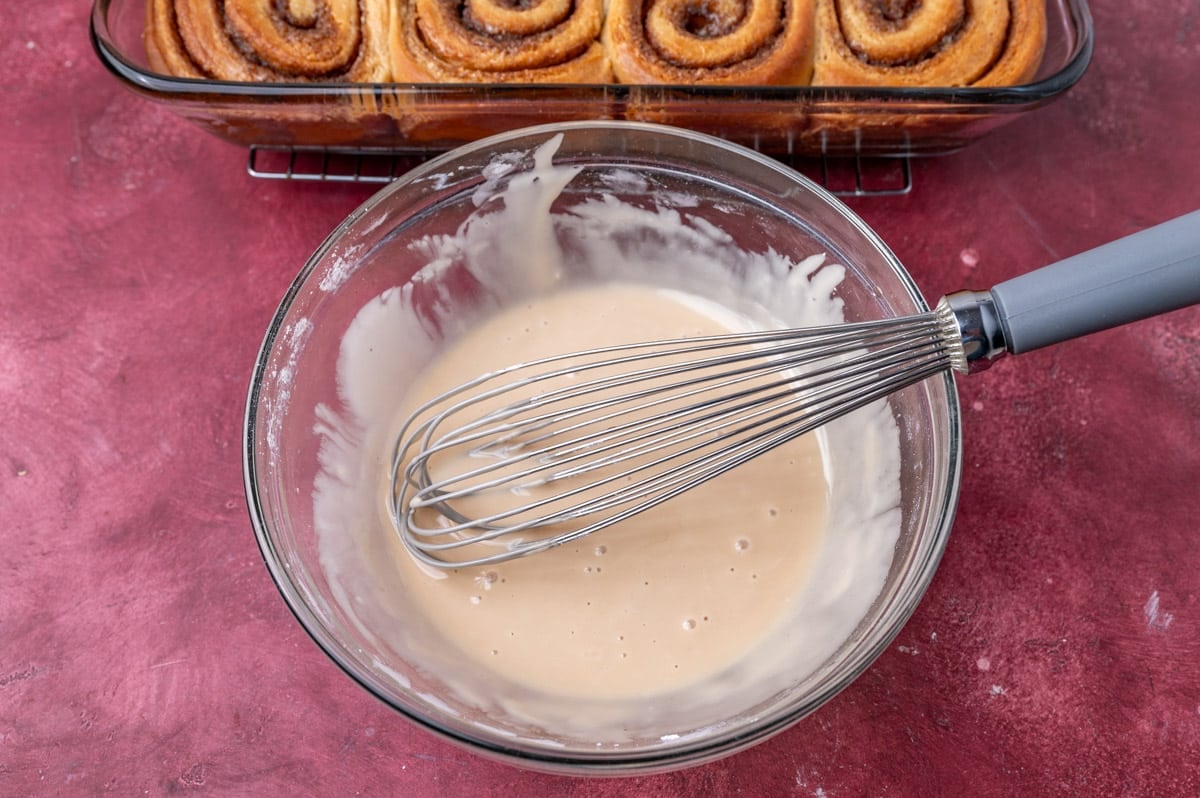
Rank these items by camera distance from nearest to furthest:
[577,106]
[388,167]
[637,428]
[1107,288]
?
1. [1107,288]
2. [637,428]
3. [577,106]
4. [388,167]

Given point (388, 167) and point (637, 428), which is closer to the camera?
point (637, 428)

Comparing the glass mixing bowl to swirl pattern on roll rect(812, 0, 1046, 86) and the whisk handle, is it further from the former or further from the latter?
swirl pattern on roll rect(812, 0, 1046, 86)

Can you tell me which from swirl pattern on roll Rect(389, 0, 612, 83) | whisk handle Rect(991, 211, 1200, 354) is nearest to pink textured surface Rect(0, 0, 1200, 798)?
swirl pattern on roll Rect(389, 0, 612, 83)

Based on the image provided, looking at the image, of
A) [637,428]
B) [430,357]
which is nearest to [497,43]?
[430,357]

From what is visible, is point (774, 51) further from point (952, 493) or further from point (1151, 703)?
point (1151, 703)

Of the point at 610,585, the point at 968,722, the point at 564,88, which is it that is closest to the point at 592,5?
the point at 564,88

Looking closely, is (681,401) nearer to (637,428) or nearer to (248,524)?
(637,428)
